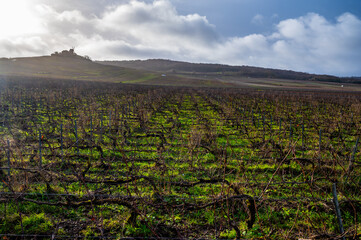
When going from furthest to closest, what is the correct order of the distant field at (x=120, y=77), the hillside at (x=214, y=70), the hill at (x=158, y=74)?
the hillside at (x=214, y=70), the hill at (x=158, y=74), the distant field at (x=120, y=77)

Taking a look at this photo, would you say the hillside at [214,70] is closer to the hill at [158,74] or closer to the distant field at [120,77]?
the hill at [158,74]

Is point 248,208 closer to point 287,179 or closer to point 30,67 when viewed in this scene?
point 287,179

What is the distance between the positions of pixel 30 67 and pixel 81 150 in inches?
3729

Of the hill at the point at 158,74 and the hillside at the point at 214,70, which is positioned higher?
the hillside at the point at 214,70

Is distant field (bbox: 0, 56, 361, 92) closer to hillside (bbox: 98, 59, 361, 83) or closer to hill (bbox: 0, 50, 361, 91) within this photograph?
hill (bbox: 0, 50, 361, 91)

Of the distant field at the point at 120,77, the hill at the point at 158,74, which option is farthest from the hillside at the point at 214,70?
the distant field at the point at 120,77

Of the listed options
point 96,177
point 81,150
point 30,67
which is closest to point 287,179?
point 96,177

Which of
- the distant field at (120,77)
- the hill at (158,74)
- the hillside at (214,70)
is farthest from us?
the hillside at (214,70)

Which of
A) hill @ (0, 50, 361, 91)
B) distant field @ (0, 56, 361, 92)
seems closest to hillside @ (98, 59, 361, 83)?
hill @ (0, 50, 361, 91)

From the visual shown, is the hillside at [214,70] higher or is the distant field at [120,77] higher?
the hillside at [214,70]

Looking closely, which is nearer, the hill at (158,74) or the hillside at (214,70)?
the hill at (158,74)

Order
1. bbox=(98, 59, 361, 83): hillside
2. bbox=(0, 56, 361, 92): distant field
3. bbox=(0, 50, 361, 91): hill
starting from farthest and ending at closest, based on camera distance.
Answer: bbox=(98, 59, 361, 83): hillside, bbox=(0, 50, 361, 91): hill, bbox=(0, 56, 361, 92): distant field

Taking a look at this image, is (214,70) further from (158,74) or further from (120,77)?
(120,77)

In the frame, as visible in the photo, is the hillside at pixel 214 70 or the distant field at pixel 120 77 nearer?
the distant field at pixel 120 77
